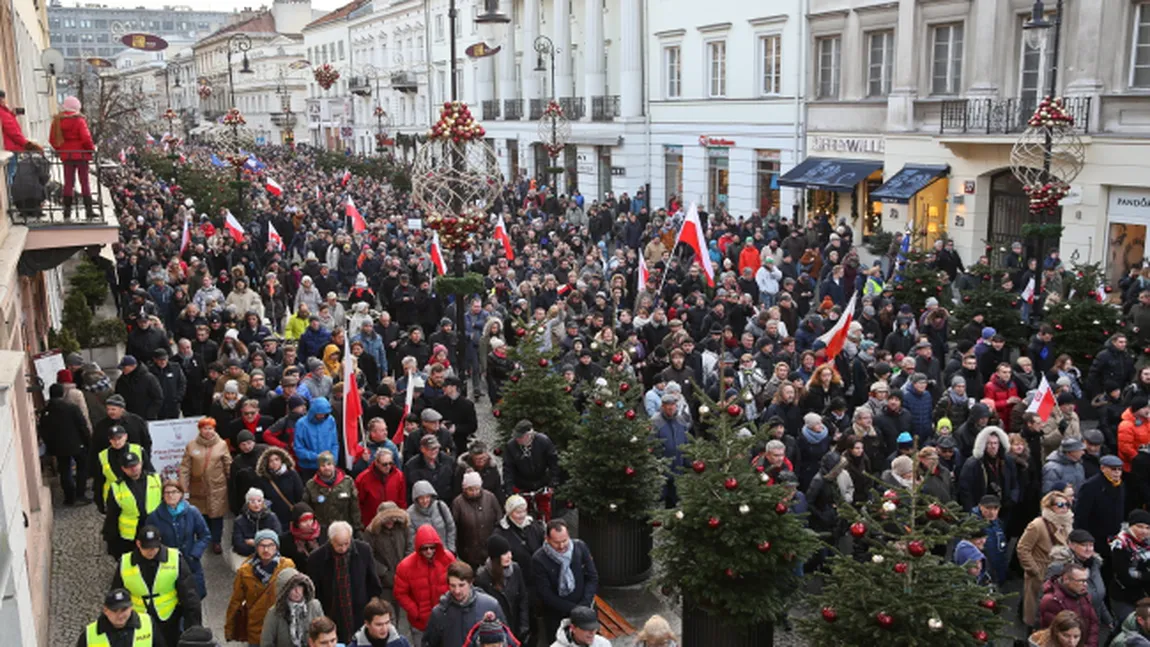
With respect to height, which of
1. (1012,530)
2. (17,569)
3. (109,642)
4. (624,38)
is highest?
(624,38)

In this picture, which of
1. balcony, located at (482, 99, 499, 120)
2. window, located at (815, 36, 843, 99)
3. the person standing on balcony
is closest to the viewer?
the person standing on balcony

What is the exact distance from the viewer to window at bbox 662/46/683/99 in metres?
38.6

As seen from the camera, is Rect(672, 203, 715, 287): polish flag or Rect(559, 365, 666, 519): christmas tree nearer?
Rect(559, 365, 666, 519): christmas tree

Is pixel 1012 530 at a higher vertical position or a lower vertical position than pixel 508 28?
lower

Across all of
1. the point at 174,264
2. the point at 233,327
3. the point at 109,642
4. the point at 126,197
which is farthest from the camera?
the point at 126,197

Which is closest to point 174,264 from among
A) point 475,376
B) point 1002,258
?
point 475,376

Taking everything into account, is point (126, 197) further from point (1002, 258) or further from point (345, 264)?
point (1002, 258)

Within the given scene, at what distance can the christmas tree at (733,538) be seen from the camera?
26.9ft

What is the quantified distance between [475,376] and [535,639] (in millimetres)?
8569

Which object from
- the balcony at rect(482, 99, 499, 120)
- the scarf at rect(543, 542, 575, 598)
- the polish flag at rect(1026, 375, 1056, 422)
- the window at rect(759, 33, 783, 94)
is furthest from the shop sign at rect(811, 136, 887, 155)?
the balcony at rect(482, 99, 499, 120)

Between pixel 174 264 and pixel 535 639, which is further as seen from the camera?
pixel 174 264

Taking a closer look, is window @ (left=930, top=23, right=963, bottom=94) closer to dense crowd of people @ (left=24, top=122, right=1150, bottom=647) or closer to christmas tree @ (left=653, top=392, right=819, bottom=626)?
dense crowd of people @ (left=24, top=122, right=1150, bottom=647)

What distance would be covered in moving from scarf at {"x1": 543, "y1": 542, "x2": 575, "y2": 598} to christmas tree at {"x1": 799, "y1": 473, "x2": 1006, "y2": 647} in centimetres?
193

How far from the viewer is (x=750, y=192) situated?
34.6m
